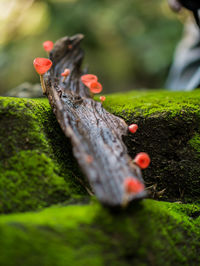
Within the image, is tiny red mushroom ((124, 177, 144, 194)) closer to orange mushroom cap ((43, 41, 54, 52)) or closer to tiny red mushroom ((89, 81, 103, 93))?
tiny red mushroom ((89, 81, 103, 93))

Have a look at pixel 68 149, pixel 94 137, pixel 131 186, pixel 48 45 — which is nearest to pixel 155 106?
pixel 94 137

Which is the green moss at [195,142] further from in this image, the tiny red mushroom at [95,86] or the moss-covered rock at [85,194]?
the tiny red mushroom at [95,86]

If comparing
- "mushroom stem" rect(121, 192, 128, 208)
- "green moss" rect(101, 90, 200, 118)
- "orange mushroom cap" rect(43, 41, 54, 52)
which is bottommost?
"mushroom stem" rect(121, 192, 128, 208)

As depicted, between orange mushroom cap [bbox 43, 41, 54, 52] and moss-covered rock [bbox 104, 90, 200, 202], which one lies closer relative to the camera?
moss-covered rock [bbox 104, 90, 200, 202]

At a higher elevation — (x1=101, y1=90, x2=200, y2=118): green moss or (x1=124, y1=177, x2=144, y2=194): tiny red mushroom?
(x1=101, y1=90, x2=200, y2=118): green moss

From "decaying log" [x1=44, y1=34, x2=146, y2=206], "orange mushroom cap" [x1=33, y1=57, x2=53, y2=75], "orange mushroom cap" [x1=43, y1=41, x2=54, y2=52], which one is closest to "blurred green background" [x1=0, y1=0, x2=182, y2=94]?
"orange mushroom cap" [x1=43, y1=41, x2=54, y2=52]

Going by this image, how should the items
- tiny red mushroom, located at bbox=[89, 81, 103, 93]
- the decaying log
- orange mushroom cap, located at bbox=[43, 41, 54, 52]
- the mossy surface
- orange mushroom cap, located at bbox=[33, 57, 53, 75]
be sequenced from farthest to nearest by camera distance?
orange mushroom cap, located at bbox=[43, 41, 54, 52] → tiny red mushroom, located at bbox=[89, 81, 103, 93] → orange mushroom cap, located at bbox=[33, 57, 53, 75] → the mossy surface → the decaying log

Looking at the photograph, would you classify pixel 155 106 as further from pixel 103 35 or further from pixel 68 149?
pixel 103 35
